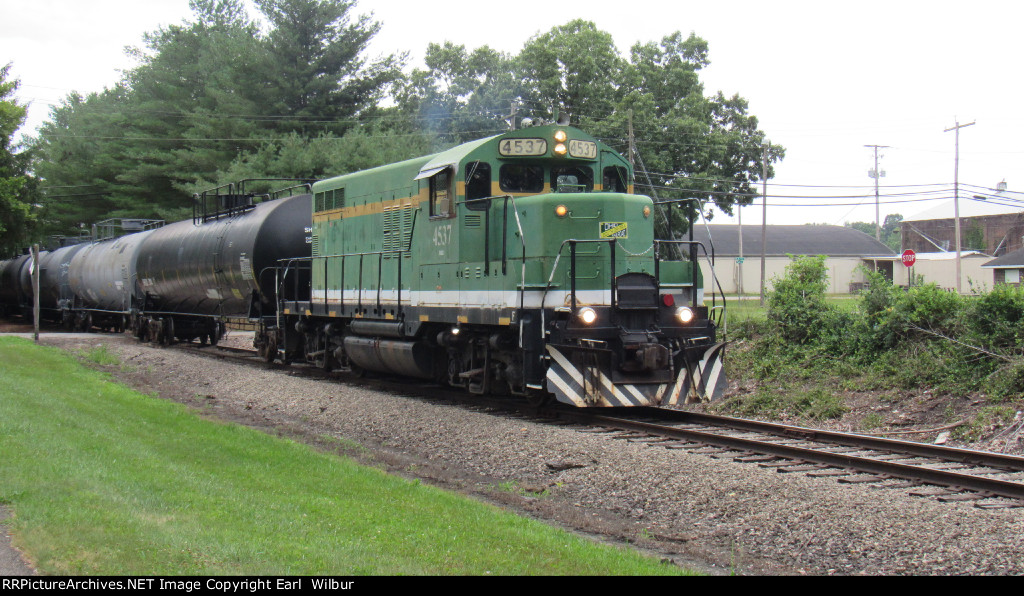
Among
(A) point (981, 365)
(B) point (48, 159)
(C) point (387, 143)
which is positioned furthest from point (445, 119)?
(A) point (981, 365)

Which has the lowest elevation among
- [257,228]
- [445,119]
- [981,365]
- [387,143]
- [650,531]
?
[650,531]

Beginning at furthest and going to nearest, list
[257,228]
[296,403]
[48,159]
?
[48,159], [257,228], [296,403]

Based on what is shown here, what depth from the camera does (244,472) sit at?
850 cm

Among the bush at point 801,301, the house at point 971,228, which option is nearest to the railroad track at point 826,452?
the bush at point 801,301

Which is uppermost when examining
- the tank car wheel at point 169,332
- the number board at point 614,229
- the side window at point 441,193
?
the side window at point 441,193

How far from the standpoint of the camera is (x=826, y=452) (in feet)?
28.3

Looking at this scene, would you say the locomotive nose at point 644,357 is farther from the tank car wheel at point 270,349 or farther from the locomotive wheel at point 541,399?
the tank car wheel at point 270,349

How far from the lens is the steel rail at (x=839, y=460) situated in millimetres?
7230

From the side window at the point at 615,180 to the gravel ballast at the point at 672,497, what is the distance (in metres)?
3.77

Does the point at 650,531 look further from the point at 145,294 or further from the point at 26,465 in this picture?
the point at 145,294

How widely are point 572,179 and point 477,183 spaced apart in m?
1.38

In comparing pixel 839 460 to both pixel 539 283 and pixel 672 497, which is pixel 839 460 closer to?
pixel 672 497

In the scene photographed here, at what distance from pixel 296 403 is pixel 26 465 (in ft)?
20.7

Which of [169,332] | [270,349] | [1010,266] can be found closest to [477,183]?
[270,349]
